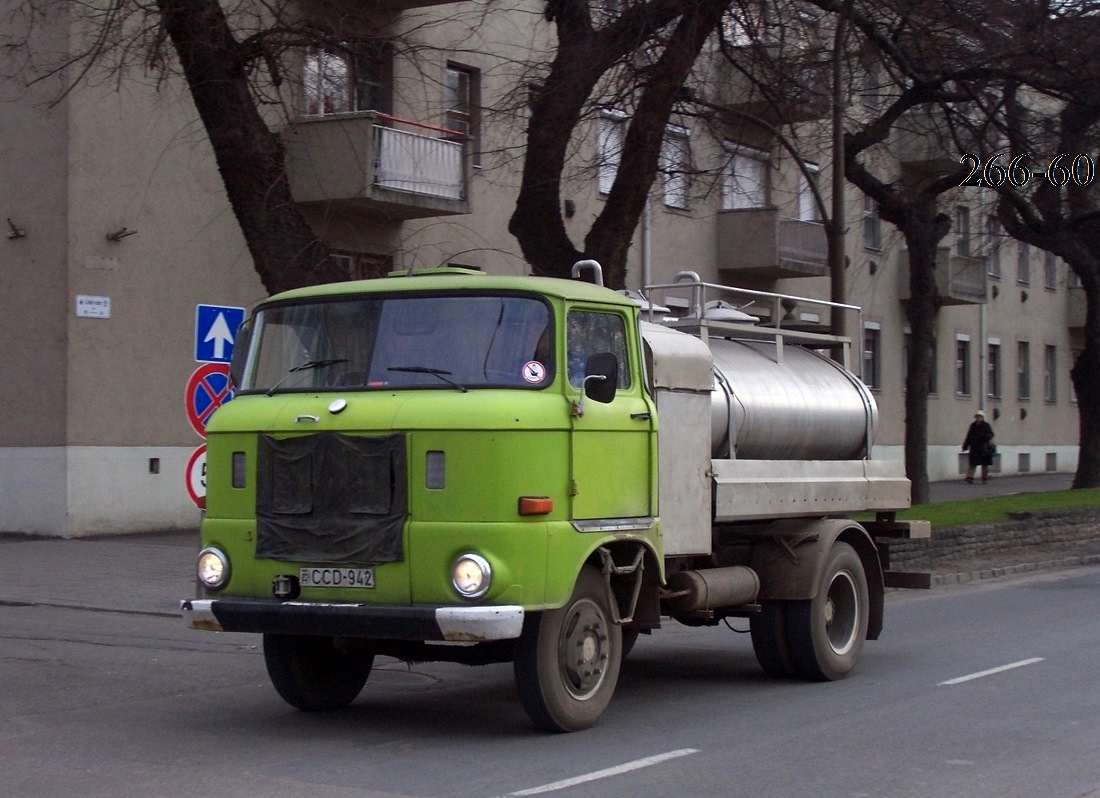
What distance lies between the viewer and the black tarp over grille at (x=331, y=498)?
789 centimetres

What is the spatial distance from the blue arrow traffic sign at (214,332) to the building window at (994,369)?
124 feet

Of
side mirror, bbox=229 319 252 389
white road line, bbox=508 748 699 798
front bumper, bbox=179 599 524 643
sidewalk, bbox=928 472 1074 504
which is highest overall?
side mirror, bbox=229 319 252 389

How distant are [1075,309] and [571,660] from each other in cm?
4748

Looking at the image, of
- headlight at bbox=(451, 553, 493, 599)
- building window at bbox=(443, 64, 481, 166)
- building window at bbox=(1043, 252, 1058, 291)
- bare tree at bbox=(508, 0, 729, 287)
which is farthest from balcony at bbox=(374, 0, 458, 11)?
building window at bbox=(1043, 252, 1058, 291)

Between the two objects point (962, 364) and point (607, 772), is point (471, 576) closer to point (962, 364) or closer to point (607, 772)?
point (607, 772)

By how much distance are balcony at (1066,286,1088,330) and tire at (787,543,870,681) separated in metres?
43.1

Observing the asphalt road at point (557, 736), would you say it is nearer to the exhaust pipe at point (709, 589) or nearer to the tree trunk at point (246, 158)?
the exhaust pipe at point (709, 589)

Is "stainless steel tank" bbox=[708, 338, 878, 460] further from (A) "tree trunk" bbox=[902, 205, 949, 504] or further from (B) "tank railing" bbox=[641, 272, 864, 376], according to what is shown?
Result: (A) "tree trunk" bbox=[902, 205, 949, 504]

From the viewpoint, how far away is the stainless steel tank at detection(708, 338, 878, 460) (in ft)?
33.5

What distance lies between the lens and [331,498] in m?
8.05

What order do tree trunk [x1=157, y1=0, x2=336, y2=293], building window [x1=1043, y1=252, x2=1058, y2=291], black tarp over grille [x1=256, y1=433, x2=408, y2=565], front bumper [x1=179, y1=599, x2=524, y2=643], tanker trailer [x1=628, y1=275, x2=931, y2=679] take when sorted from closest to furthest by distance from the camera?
front bumper [x1=179, y1=599, x2=524, y2=643] < black tarp over grille [x1=256, y1=433, x2=408, y2=565] < tanker trailer [x1=628, y1=275, x2=931, y2=679] < tree trunk [x1=157, y1=0, x2=336, y2=293] < building window [x1=1043, y1=252, x2=1058, y2=291]

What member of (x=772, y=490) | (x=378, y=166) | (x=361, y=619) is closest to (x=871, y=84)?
(x=378, y=166)

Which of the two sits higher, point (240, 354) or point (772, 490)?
point (240, 354)

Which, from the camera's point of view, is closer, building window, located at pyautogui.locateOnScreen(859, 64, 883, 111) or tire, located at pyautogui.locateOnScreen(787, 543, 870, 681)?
tire, located at pyautogui.locateOnScreen(787, 543, 870, 681)
